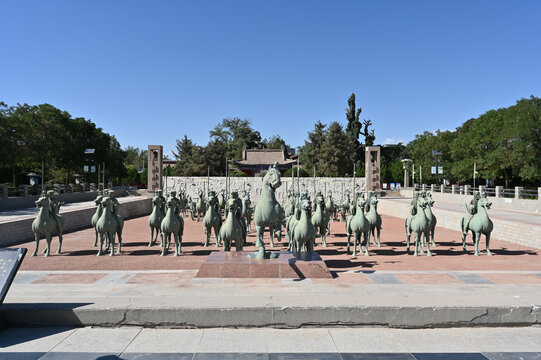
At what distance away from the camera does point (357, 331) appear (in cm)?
570

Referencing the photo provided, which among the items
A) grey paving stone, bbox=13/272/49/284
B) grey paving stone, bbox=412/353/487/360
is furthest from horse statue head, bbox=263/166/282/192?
grey paving stone, bbox=13/272/49/284

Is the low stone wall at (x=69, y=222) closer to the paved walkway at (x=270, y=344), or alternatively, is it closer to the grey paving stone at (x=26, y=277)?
the grey paving stone at (x=26, y=277)

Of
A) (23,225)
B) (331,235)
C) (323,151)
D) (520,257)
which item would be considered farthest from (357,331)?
(323,151)

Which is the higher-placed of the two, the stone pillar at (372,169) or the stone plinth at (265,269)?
the stone pillar at (372,169)

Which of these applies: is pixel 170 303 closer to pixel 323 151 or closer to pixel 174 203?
pixel 174 203

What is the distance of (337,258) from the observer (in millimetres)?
11734

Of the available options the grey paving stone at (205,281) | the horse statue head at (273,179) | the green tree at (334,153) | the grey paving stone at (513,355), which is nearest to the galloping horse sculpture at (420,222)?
the horse statue head at (273,179)

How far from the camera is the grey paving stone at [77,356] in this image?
4777mm

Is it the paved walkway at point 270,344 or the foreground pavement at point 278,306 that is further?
the foreground pavement at point 278,306

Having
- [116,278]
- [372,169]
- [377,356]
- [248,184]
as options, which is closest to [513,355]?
[377,356]

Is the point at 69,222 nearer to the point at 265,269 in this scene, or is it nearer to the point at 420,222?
the point at 265,269

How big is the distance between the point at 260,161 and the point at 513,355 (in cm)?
5676

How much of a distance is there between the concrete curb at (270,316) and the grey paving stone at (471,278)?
2.99 metres

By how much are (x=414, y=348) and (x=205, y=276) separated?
4.80 metres
